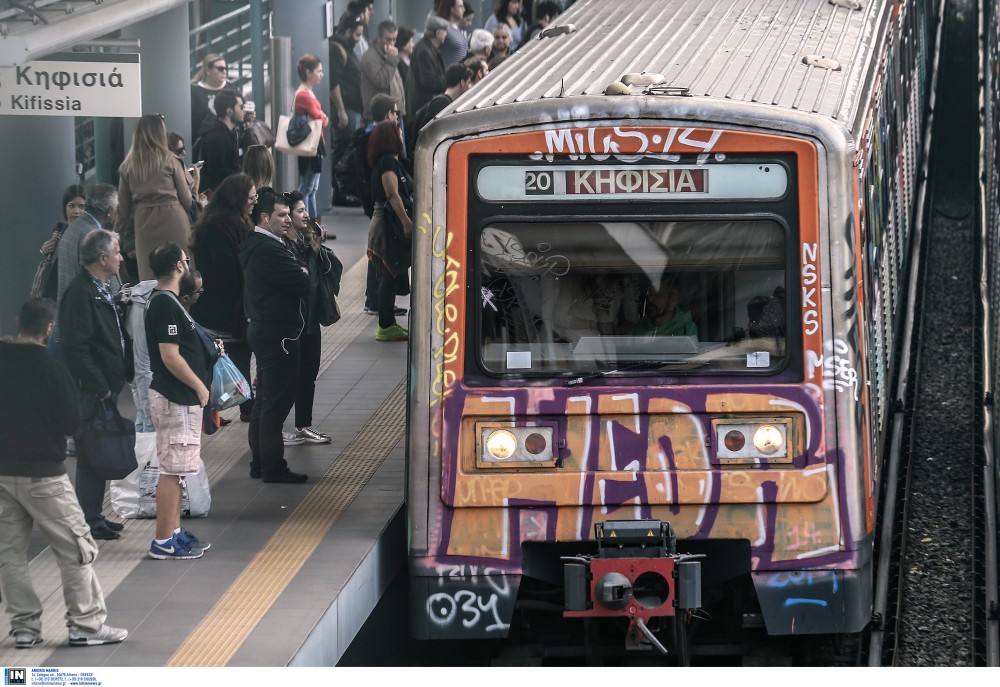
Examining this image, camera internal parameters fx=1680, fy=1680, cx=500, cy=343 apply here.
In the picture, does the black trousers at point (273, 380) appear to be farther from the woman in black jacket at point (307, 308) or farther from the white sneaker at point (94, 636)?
the white sneaker at point (94, 636)

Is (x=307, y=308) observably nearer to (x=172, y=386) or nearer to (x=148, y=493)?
(x=148, y=493)

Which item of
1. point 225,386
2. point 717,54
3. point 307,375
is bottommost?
point 307,375

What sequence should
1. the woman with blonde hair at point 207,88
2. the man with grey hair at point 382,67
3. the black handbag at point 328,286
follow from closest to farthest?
the black handbag at point 328,286 → the woman with blonde hair at point 207,88 → the man with grey hair at point 382,67

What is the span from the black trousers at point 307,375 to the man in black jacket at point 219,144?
3005 millimetres

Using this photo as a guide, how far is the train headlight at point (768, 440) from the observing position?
696 cm

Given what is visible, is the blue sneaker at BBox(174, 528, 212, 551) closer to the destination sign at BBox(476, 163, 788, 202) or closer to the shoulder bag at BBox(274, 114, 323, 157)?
the destination sign at BBox(476, 163, 788, 202)

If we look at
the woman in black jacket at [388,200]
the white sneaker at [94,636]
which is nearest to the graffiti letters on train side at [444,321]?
the white sneaker at [94,636]

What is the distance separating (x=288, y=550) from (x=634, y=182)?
8.40 feet

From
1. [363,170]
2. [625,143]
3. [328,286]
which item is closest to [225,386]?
[328,286]

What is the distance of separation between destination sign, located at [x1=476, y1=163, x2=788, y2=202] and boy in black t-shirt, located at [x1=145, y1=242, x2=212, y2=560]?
1.73m

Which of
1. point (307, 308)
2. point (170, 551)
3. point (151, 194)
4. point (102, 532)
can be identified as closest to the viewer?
point (170, 551)

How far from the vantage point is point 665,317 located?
703 centimetres

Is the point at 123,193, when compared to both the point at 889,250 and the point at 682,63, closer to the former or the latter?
the point at 682,63

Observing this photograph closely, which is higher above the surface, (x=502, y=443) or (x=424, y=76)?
(x=424, y=76)
